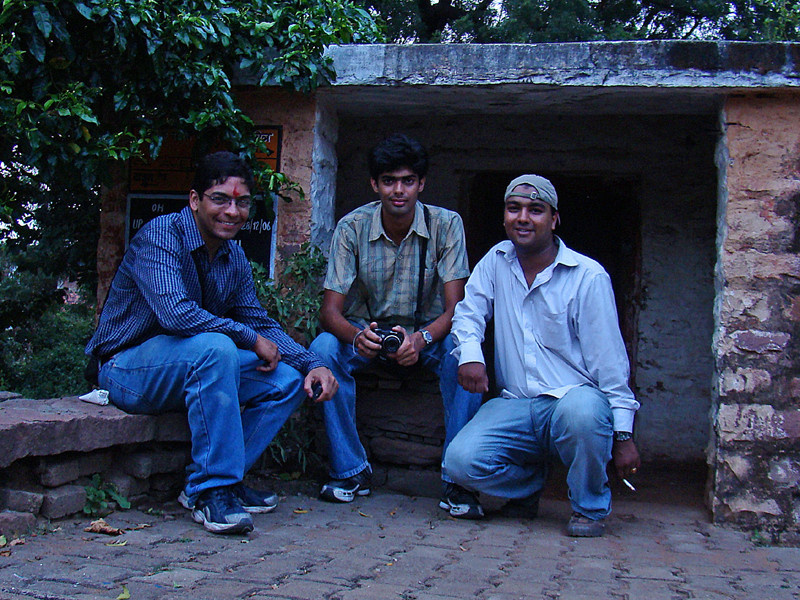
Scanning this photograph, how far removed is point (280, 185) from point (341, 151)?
4.63ft

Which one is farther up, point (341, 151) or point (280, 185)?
point (341, 151)

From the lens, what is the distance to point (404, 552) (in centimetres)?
288

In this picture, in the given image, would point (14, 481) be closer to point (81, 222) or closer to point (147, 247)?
point (147, 247)

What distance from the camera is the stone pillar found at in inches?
146

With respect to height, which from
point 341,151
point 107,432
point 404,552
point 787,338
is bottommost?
point 404,552

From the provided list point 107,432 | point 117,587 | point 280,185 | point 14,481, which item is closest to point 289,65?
point 280,185

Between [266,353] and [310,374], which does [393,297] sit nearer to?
[310,374]

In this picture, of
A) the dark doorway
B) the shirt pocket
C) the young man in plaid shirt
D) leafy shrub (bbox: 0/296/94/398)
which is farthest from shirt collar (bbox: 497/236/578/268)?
leafy shrub (bbox: 0/296/94/398)

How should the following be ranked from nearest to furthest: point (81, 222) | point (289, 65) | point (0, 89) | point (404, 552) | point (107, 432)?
point (404, 552), point (107, 432), point (0, 89), point (289, 65), point (81, 222)

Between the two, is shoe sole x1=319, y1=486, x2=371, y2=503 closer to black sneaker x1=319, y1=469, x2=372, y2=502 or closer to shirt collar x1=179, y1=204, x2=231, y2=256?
black sneaker x1=319, y1=469, x2=372, y2=502

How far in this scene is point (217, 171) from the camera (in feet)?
11.0

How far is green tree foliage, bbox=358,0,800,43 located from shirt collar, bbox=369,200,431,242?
6274 mm

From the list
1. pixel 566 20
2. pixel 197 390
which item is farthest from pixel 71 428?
pixel 566 20

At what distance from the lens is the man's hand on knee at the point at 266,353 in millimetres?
3391
